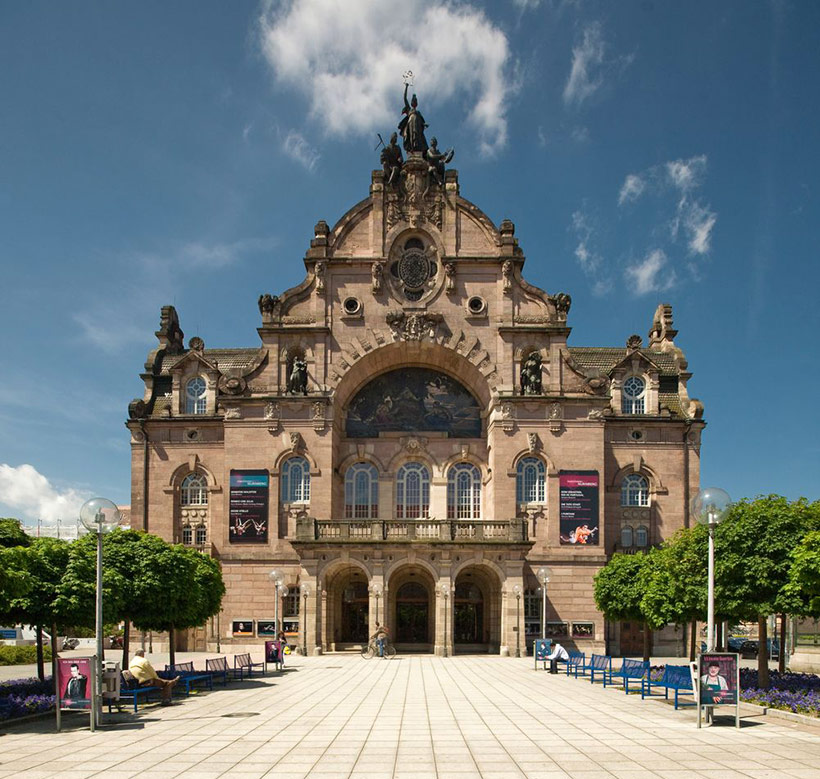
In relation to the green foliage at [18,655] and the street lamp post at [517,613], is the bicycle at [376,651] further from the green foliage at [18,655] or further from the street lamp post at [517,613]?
the green foliage at [18,655]

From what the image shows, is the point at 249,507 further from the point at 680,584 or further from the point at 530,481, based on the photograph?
the point at 680,584

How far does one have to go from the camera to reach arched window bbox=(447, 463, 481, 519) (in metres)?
56.9

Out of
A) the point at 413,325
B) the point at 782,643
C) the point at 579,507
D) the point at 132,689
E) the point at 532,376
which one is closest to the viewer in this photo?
the point at 132,689

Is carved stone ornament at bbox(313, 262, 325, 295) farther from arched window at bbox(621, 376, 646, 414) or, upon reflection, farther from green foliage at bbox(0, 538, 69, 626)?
green foliage at bbox(0, 538, 69, 626)

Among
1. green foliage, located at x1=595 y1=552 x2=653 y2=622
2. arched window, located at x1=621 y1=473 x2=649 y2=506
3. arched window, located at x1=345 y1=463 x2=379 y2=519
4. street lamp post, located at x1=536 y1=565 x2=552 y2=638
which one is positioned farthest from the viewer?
arched window, located at x1=345 y1=463 x2=379 y2=519

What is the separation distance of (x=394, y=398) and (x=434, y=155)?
16.6m

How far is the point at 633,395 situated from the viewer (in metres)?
58.3

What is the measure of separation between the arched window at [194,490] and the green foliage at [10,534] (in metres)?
31.3

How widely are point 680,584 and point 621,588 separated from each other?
8.24 m

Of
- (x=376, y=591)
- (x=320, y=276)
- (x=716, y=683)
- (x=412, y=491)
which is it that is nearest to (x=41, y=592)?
(x=716, y=683)

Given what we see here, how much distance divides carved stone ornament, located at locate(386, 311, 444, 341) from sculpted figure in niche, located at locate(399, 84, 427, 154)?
39.8 ft

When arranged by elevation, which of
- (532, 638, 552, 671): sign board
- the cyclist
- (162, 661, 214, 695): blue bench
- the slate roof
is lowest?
the cyclist

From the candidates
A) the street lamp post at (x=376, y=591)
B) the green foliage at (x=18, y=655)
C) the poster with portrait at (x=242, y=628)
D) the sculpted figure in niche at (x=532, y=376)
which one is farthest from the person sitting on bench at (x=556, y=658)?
the green foliage at (x=18, y=655)

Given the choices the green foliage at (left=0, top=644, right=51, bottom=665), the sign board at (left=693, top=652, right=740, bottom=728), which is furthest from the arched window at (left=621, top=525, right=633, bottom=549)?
the green foliage at (left=0, top=644, right=51, bottom=665)
